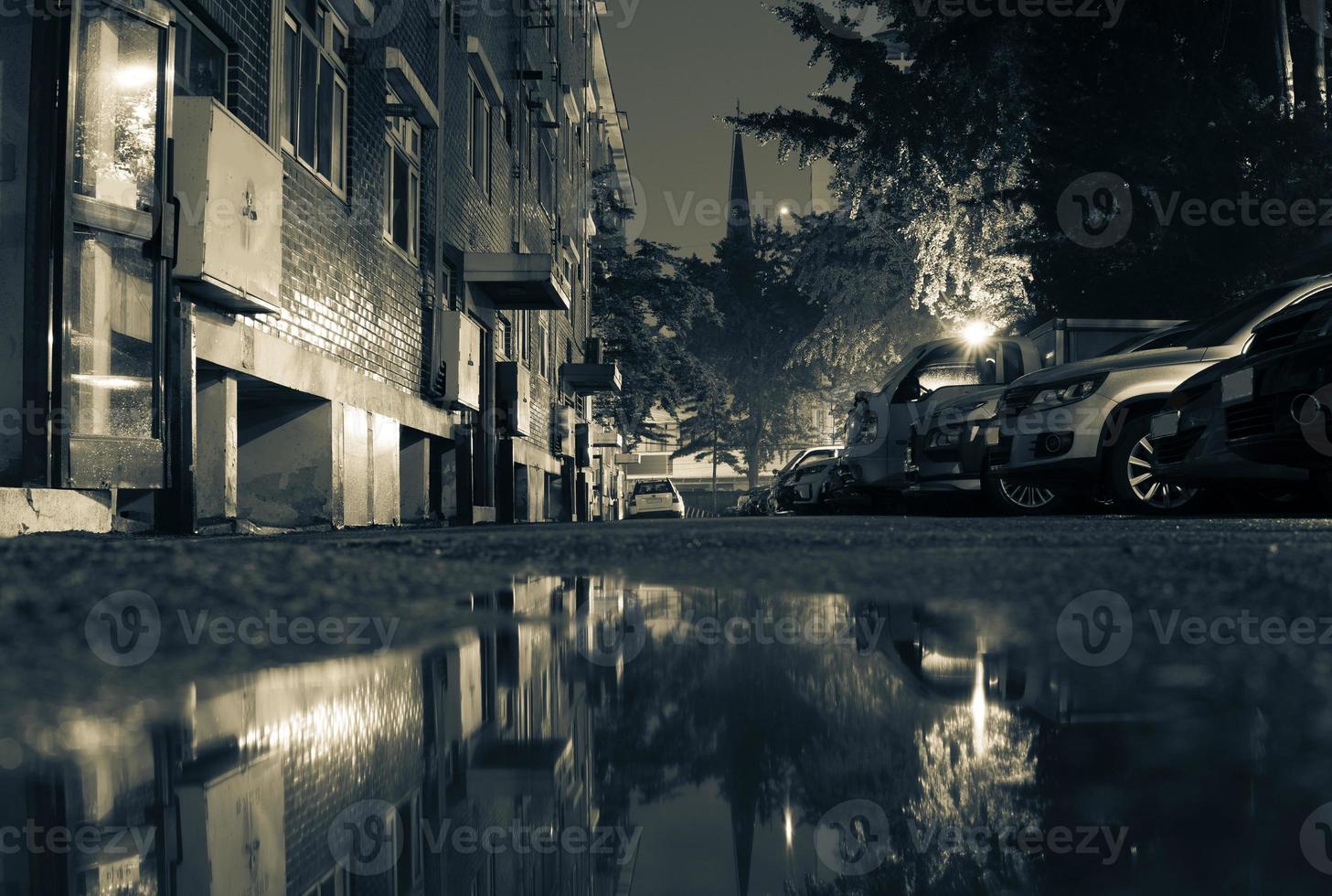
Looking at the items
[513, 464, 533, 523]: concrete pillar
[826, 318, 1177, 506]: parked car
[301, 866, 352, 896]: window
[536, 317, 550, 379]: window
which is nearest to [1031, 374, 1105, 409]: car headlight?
[826, 318, 1177, 506]: parked car

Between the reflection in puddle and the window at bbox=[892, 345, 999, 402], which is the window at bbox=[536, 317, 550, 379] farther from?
the reflection in puddle

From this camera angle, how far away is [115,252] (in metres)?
7.40

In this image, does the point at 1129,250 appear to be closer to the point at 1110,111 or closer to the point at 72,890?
the point at 1110,111

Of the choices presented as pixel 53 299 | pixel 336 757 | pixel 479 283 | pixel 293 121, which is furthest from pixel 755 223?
pixel 336 757

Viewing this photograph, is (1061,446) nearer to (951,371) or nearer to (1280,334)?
(1280,334)

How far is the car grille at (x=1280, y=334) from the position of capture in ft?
24.3

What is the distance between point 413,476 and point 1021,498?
7288 millimetres

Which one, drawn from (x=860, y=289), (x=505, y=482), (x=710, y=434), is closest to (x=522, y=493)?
(x=505, y=482)

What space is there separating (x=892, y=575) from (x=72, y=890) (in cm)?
243

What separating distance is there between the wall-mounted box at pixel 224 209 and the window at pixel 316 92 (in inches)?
53.9

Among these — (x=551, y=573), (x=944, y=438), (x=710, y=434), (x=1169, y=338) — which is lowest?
(x=551, y=573)

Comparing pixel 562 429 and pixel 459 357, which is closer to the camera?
pixel 459 357

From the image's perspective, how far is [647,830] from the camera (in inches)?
44.9

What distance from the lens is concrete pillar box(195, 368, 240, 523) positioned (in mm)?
8781
